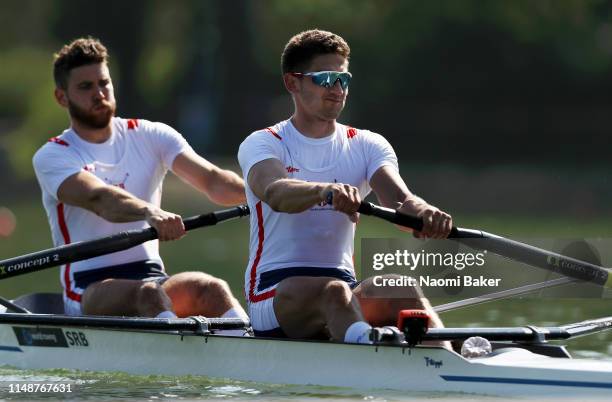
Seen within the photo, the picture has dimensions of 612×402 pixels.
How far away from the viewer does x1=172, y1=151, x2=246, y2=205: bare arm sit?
1025cm

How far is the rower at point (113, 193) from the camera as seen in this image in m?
9.56

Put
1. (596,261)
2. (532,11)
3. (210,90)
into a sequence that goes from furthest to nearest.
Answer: (210,90) < (532,11) < (596,261)

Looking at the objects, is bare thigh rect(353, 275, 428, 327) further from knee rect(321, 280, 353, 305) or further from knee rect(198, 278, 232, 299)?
knee rect(198, 278, 232, 299)

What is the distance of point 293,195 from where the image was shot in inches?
321

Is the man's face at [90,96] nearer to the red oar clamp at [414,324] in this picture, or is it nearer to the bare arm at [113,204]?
the bare arm at [113,204]

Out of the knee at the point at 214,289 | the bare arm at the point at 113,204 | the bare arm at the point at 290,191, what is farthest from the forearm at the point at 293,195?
the knee at the point at 214,289

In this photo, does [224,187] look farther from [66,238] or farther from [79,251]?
[79,251]

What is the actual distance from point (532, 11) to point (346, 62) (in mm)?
33079

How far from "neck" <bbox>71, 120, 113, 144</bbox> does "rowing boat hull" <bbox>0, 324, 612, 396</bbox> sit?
1.39m

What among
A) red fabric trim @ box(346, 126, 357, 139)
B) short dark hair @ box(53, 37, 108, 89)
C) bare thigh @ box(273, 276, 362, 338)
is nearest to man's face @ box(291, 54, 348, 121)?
red fabric trim @ box(346, 126, 357, 139)

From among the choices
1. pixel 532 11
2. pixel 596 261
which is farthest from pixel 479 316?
pixel 532 11

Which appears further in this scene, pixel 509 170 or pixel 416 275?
pixel 509 170

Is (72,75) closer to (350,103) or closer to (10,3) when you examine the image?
(350,103)

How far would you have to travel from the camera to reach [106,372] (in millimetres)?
9453
